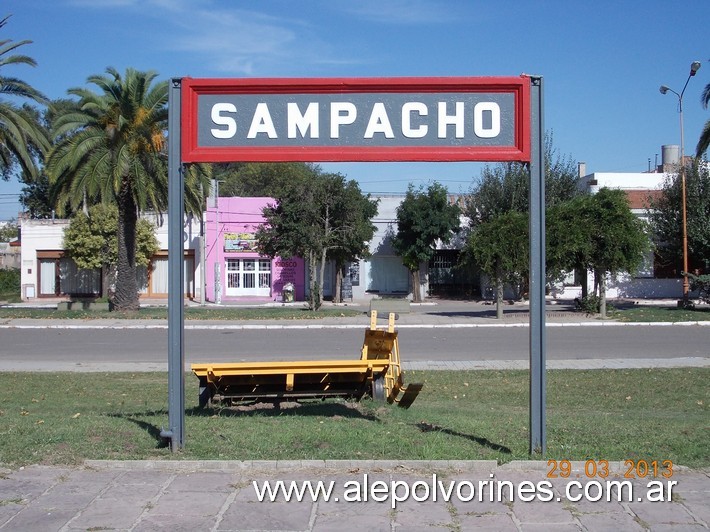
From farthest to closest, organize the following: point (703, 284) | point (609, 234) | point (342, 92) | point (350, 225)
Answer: point (350, 225) → point (703, 284) → point (609, 234) → point (342, 92)

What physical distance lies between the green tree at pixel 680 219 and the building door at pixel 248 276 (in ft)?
62.2

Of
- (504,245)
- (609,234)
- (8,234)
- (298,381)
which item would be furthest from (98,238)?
(8,234)

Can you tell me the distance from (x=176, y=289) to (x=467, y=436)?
3016 mm

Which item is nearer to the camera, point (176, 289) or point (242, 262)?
point (176, 289)

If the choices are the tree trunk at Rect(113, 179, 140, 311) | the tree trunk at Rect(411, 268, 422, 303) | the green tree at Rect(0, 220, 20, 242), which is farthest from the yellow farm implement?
the green tree at Rect(0, 220, 20, 242)

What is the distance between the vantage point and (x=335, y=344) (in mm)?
20484

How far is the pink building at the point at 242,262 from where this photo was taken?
40.0m

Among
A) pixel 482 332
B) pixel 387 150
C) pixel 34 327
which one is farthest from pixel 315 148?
pixel 34 327

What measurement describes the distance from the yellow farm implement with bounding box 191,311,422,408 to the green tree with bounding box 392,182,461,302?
28.9m

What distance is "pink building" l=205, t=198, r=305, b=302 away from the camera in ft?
131

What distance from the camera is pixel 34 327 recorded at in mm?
26656

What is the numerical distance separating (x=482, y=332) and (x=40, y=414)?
1667 cm

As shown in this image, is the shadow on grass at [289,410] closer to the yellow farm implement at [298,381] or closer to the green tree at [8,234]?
the yellow farm implement at [298,381]

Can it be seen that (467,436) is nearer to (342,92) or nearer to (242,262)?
(342,92)
